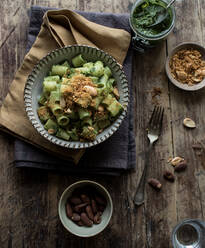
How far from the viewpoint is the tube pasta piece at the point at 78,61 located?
6.33 ft

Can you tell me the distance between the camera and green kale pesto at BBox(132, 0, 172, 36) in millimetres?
2104

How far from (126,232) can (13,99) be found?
121 cm

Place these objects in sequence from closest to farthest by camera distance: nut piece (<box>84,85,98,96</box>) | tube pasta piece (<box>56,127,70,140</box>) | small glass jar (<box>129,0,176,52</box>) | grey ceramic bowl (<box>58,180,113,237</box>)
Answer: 1. nut piece (<box>84,85,98,96</box>)
2. tube pasta piece (<box>56,127,70,140</box>)
3. grey ceramic bowl (<box>58,180,113,237</box>)
4. small glass jar (<box>129,0,176,52</box>)

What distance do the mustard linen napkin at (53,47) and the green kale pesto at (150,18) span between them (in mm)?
113

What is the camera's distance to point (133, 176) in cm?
217

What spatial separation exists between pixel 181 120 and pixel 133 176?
54 cm

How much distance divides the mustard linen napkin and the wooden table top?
0.43 feet

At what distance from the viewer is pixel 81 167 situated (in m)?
2.07

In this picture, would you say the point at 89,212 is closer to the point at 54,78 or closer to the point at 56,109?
the point at 56,109

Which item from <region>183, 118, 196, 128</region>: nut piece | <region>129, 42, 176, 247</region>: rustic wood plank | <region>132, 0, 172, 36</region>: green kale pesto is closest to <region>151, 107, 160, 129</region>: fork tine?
<region>129, 42, 176, 247</region>: rustic wood plank

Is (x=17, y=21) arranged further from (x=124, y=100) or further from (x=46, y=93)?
(x=124, y=100)

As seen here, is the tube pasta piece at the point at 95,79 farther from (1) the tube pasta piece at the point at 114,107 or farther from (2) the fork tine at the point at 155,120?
(2) the fork tine at the point at 155,120

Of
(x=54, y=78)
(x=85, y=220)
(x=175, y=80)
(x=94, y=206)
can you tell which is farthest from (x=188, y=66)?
(x=85, y=220)

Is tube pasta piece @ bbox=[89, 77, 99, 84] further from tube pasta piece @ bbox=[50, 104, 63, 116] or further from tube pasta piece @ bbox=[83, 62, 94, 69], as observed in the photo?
tube pasta piece @ bbox=[50, 104, 63, 116]
